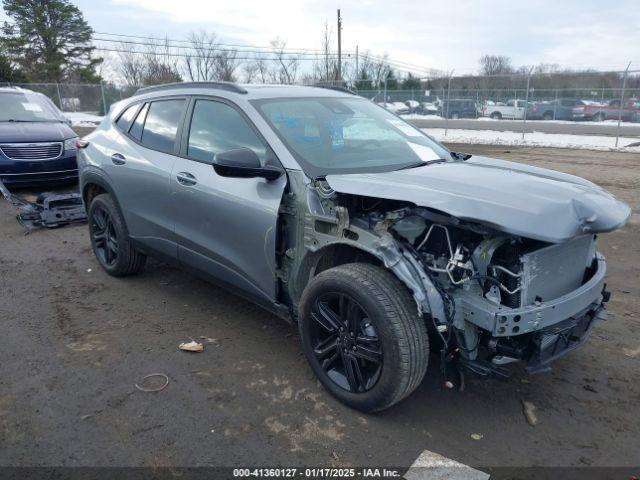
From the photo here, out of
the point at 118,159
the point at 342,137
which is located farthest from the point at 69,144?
the point at 342,137

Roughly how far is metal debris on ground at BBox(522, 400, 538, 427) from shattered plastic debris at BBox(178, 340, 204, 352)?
7.13 ft

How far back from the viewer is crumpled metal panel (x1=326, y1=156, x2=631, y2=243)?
235cm

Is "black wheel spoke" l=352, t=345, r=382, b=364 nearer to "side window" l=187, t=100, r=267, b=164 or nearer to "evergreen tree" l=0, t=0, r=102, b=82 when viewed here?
"side window" l=187, t=100, r=267, b=164

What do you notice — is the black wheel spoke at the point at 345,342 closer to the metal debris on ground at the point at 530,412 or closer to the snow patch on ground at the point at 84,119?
the metal debris on ground at the point at 530,412

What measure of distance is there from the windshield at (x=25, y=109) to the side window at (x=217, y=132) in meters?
5.98

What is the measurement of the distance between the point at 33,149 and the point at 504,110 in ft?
73.4

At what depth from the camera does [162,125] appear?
4.26 m

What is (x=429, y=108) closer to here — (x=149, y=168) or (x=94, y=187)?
(x=94, y=187)

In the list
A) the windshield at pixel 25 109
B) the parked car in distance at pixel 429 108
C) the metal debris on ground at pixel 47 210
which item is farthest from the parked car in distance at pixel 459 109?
the metal debris on ground at pixel 47 210

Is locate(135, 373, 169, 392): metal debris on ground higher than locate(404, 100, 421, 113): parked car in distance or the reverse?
the reverse

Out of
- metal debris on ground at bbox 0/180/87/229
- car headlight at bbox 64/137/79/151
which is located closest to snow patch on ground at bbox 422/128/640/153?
car headlight at bbox 64/137/79/151

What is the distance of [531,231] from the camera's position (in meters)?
2.30

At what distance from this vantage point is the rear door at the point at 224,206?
329 cm

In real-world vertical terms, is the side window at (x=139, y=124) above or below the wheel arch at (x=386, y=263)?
above
